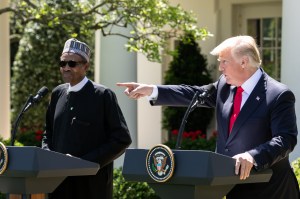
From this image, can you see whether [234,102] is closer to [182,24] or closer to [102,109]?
[102,109]

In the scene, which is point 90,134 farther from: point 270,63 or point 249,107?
point 270,63

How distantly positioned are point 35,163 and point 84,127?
963 millimetres

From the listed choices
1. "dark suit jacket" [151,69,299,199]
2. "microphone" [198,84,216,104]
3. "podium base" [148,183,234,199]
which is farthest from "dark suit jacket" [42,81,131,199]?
"podium base" [148,183,234,199]

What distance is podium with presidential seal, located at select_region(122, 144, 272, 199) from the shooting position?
384cm

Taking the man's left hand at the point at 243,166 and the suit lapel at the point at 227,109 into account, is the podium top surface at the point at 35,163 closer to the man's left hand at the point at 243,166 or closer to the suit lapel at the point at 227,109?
the suit lapel at the point at 227,109

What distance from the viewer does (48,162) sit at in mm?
4617

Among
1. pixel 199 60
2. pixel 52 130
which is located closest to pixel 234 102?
pixel 52 130

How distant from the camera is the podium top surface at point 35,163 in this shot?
180 inches

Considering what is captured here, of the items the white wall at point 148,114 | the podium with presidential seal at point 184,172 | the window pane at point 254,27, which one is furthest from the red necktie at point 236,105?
the white wall at point 148,114

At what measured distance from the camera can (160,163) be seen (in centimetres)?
397

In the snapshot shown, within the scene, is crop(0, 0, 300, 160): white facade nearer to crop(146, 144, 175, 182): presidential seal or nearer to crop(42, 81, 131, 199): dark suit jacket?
crop(42, 81, 131, 199): dark suit jacket

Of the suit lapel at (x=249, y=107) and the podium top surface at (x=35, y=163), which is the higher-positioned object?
the suit lapel at (x=249, y=107)

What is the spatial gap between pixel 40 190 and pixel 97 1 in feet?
16.7

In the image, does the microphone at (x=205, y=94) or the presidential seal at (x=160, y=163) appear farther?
the microphone at (x=205, y=94)
